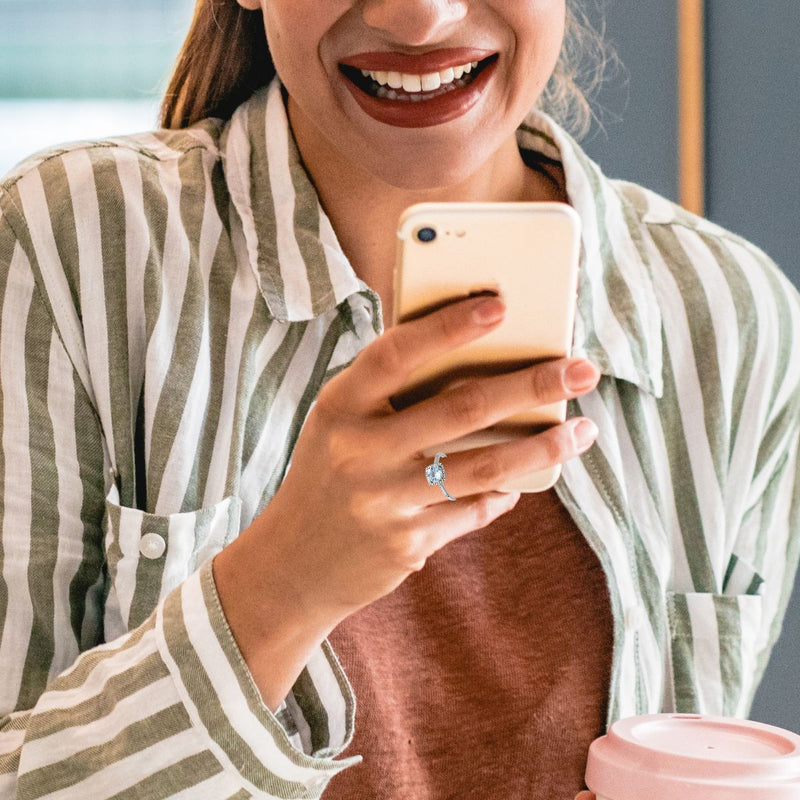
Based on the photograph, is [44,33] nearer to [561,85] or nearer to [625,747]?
[561,85]

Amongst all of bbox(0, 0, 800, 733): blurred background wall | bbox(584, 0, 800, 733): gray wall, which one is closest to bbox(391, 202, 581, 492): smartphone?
bbox(0, 0, 800, 733): blurred background wall

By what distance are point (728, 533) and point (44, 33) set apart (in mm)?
1861

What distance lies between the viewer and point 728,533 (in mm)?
922

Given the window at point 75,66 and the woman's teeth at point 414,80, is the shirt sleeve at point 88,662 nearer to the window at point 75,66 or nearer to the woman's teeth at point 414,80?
the woman's teeth at point 414,80

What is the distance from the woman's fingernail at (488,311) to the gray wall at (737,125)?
2.30ft

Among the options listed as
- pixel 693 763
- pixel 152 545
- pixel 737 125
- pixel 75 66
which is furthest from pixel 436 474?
pixel 75 66

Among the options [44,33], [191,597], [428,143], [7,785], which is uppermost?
[44,33]

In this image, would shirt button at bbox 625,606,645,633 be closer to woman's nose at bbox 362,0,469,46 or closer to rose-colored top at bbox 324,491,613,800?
rose-colored top at bbox 324,491,613,800

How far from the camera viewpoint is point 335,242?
0.82 m

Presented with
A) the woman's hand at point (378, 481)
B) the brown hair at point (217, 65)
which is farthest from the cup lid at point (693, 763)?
the brown hair at point (217, 65)

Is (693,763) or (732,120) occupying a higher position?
(732,120)

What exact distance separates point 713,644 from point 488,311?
48 cm

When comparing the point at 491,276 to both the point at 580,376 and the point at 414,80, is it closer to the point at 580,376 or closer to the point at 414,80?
the point at 580,376

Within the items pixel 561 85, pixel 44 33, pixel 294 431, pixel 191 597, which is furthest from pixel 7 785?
pixel 44 33
